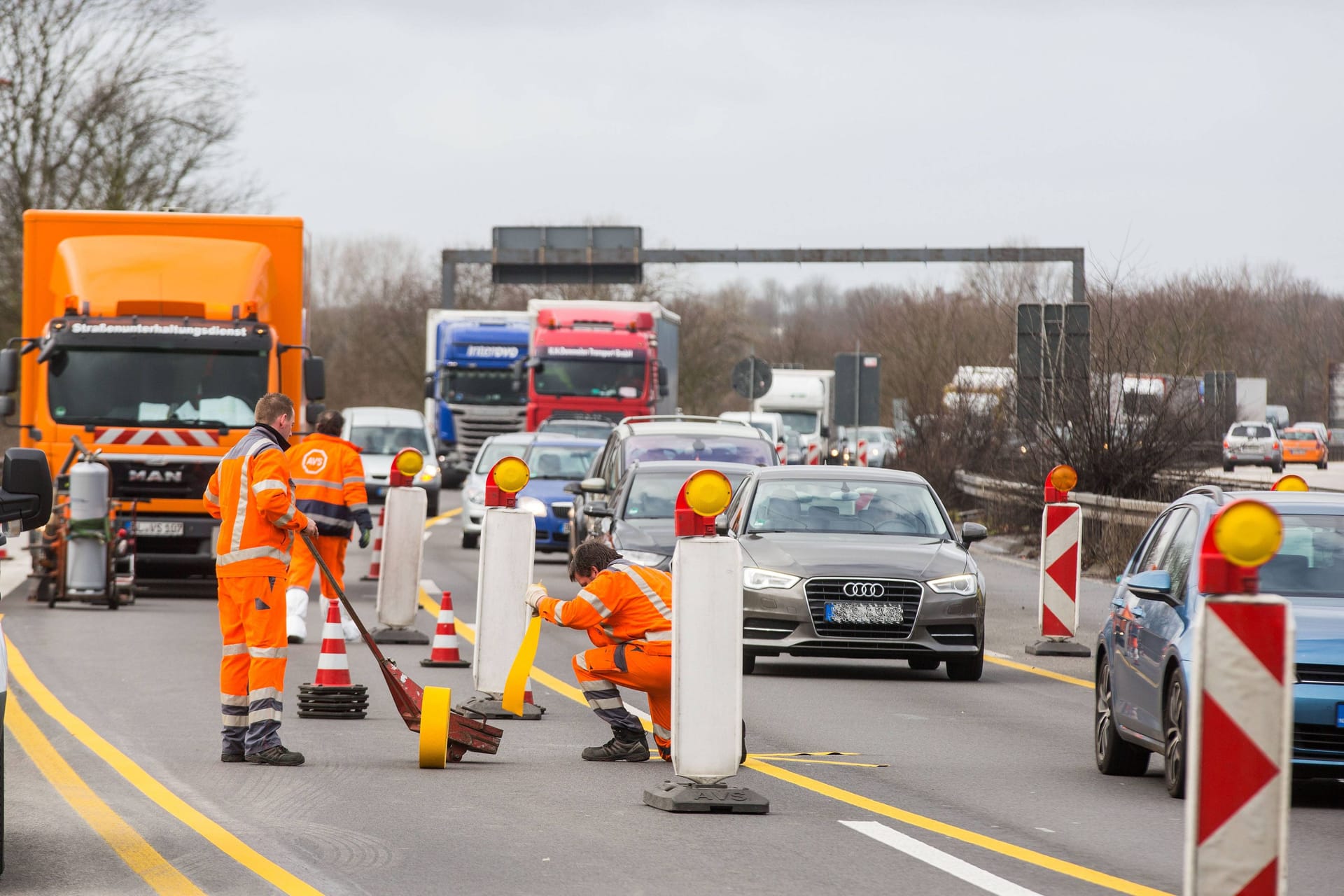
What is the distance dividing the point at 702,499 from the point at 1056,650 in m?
8.96

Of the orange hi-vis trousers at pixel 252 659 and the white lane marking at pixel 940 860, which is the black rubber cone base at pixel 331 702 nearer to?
the orange hi-vis trousers at pixel 252 659

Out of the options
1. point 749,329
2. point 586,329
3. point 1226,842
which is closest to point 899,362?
point 586,329

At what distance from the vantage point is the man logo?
50.4 feet

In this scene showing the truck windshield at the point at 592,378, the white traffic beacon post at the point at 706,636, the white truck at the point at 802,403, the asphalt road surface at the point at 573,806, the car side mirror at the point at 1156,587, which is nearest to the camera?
the asphalt road surface at the point at 573,806

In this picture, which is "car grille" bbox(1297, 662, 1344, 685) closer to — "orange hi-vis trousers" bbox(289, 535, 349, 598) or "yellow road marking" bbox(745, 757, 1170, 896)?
"yellow road marking" bbox(745, 757, 1170, 896)

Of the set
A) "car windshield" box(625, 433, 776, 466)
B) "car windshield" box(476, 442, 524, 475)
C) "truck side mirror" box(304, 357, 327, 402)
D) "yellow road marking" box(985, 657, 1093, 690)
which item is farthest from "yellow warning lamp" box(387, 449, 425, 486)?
"car windshield" box(476, 442, 524, 475)

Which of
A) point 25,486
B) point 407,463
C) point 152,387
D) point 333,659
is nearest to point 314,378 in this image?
point 152,387

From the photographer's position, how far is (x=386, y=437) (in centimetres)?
3862

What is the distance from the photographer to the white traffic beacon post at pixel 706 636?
8094mm

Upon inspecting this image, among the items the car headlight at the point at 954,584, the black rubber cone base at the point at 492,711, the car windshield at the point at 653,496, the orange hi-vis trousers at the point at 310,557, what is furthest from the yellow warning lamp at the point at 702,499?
the car windshield at the point at 653,496

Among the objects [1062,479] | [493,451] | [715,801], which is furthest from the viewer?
[493,451]

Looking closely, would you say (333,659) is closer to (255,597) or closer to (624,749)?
(255,597)

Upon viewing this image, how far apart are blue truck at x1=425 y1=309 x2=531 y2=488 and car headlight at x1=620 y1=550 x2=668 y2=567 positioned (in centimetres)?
2839

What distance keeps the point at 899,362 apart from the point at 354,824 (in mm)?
53946
